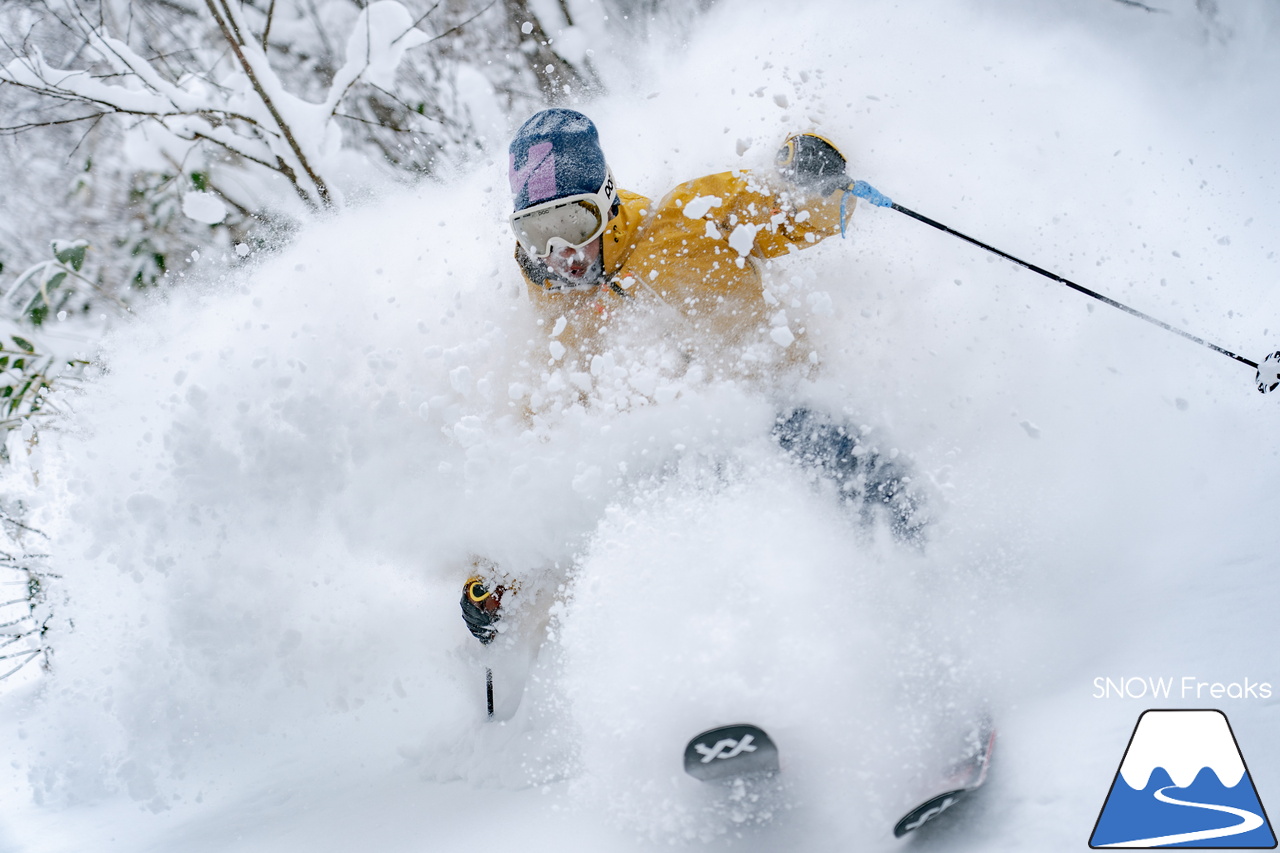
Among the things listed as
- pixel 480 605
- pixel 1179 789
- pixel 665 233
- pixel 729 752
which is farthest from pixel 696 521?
pixel 1179 789

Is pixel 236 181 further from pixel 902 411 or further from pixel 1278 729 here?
pixel 1278 729

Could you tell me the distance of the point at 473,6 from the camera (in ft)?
Result: 12.8

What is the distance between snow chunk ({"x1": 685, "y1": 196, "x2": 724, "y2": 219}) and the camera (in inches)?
80.4

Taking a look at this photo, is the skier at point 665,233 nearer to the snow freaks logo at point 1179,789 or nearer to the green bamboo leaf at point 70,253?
the snow freaks logo at point 1179,789

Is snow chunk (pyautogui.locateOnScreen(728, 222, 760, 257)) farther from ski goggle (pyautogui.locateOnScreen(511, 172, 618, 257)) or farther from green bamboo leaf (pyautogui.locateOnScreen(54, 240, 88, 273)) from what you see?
green bamboo leaf (pyautogui.locateOnScreen(54, 240, 88, 273))

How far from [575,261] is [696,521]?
0.96 meters

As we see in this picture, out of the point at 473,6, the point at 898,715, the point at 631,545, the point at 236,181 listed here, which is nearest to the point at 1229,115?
the point at 898,715

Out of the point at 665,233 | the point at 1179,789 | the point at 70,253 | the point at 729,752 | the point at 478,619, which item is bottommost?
the point at 1179,789

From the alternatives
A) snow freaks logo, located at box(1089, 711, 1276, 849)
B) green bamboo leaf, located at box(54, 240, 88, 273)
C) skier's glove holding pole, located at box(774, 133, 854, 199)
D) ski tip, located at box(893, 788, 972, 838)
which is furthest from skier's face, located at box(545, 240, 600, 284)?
green bamboo leaf, located at box(54, 240, 88, 273)

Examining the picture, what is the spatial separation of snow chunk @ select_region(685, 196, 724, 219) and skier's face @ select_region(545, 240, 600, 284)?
1.12 feet

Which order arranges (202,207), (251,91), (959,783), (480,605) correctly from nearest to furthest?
(959,783)
(480,605)
(251,91)
(202,207)

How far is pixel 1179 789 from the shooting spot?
1.54 metres

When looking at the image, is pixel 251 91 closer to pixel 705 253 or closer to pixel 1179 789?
pixel 705 253

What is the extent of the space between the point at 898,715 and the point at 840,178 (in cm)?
173
